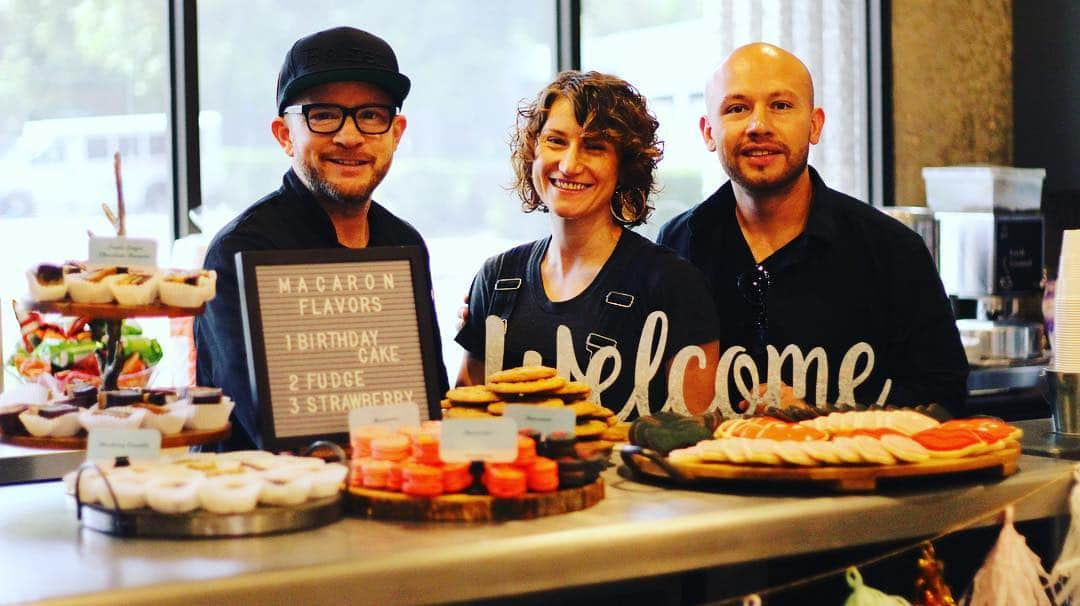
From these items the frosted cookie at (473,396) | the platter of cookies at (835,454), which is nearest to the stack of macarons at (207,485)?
the frosted cookie at (473,396)

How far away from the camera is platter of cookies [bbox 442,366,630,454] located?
218 cm

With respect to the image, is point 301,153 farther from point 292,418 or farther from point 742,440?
point 742,440

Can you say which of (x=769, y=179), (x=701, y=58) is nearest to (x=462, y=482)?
(x=769, y=179)

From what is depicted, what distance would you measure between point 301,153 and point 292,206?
12cm

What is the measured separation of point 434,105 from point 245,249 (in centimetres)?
274

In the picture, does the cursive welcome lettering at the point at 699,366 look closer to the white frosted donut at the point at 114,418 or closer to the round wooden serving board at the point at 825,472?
the round wooden serving board at the point at 825,472

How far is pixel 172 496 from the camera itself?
1683 millimetres

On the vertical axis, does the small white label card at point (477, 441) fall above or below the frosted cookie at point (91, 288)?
below

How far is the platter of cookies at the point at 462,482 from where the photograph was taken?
5.82 feet

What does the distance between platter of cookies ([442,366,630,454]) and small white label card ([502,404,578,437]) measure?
89 millimetres

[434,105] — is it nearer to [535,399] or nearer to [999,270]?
[999,270]

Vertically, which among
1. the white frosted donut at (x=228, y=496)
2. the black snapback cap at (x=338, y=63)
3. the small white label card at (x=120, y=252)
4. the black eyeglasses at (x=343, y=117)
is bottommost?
the white frosted donut at (x=228, y=496)

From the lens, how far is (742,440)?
2006 millimetres

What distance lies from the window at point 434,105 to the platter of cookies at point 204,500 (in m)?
2.95
